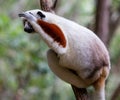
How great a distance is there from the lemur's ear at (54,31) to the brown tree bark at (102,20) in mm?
1120

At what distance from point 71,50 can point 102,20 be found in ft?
3.75

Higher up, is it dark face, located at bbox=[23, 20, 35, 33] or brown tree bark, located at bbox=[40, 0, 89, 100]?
dark face, located at bbox=[23, 20, 35, 33]

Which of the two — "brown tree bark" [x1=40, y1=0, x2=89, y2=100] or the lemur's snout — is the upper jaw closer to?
the lemur's snout

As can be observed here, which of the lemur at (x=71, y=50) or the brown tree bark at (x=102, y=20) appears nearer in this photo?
the lemur at (x=71, y=50)

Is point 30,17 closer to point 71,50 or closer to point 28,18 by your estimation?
point 28,18

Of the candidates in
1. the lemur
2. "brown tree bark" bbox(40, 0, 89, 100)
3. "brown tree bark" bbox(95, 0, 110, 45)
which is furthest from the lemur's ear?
"brown tree bark" bbox(95, 0, 110, 45)

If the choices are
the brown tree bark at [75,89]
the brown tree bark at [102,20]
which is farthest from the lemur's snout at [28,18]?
the brown tree bark at [102,20]

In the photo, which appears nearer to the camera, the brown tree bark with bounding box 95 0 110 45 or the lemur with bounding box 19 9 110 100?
the lemur with bounding box 19 9 110 100

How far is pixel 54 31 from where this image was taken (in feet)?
5.02

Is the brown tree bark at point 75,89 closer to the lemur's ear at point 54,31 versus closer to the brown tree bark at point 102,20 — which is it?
the lemur's ear at point 54,31

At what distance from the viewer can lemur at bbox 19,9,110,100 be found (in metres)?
1.53

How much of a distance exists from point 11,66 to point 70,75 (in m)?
1.69

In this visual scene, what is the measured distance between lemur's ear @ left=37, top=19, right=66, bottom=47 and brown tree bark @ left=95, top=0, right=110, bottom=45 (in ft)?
3.68

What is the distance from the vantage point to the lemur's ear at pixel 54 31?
1519 millimetres
